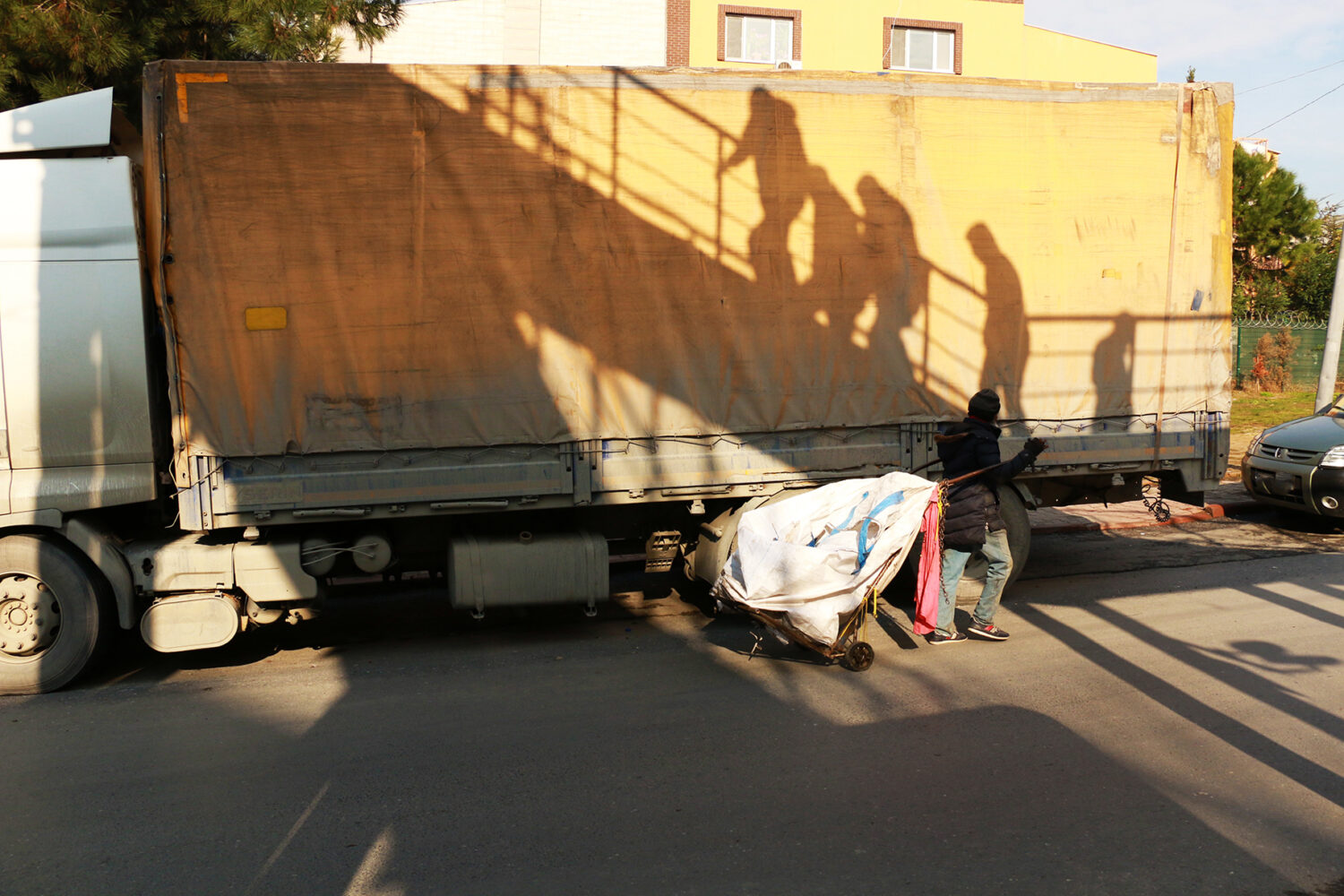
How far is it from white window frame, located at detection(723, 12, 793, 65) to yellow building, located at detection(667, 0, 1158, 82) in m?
0.02

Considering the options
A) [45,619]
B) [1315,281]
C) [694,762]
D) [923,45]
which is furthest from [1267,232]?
[45,619]

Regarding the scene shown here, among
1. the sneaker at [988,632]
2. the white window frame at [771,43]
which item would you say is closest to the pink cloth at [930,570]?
the sneaker at [988,632]

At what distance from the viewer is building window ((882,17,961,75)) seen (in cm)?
2227

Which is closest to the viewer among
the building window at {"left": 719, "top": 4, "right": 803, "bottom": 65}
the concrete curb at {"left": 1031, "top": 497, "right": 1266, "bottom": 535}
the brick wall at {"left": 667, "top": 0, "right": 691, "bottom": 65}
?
the concrete curb at {"left": 1031, "top": 497, "right": 1266, "bottom": 535}

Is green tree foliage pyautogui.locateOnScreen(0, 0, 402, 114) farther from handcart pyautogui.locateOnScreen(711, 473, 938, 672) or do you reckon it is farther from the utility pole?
the utility pole

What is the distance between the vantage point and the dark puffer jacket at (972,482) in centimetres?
684

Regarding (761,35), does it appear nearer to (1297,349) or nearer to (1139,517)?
(1297,349)

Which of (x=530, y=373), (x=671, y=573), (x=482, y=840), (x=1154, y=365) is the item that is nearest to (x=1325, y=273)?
(x=1154, y=365)

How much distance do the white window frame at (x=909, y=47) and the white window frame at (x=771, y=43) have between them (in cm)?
228

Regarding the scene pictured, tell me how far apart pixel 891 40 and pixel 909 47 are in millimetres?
492

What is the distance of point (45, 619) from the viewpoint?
6.40 meters

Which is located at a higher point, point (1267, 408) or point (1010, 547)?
point (1267, 408)

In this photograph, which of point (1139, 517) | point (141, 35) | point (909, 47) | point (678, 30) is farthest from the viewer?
point (909, 47)

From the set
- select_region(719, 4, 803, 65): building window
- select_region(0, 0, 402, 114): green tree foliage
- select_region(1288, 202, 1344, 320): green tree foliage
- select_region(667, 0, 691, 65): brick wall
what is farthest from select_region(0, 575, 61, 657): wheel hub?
select_region(1288, 202, 1344, 320): green tree foliage
